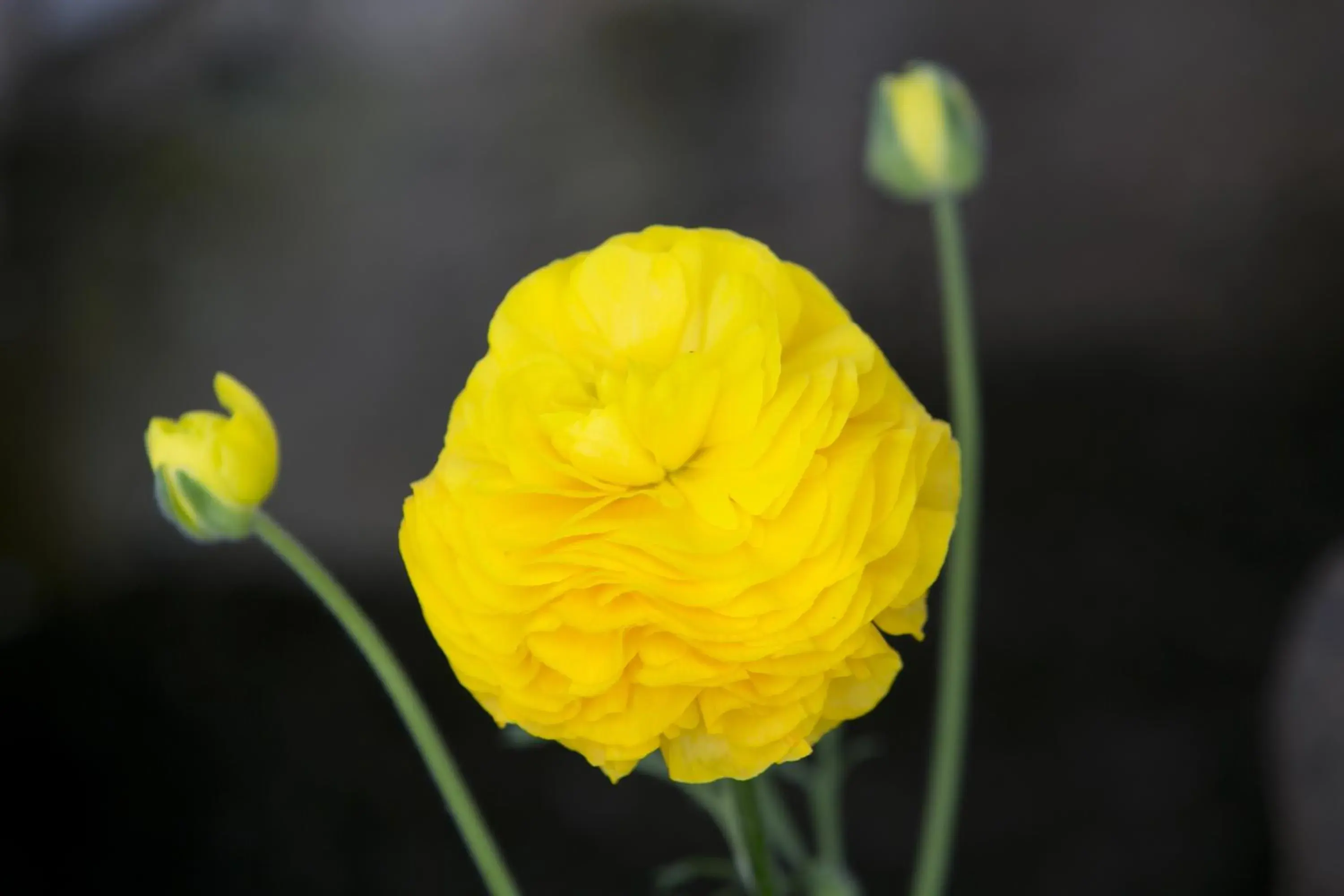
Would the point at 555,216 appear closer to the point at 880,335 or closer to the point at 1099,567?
the point at 880,335

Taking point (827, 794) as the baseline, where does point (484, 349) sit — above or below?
above

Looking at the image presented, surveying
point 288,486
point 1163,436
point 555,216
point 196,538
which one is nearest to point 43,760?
point 288,486

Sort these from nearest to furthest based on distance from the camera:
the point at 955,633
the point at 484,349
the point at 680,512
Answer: the point at 680,512
the point at 955,633
the point at 484,349

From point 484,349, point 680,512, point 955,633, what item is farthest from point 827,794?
point 484,349

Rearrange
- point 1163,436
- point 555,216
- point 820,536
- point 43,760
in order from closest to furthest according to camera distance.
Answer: point 820,536
point 43,760
point 1163,436
point 555,216

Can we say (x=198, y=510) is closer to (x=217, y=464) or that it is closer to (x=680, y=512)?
(x=217, y=464)

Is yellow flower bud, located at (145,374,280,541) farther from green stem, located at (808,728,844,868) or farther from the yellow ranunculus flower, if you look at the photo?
green stem, located at (808,728,844,868)
